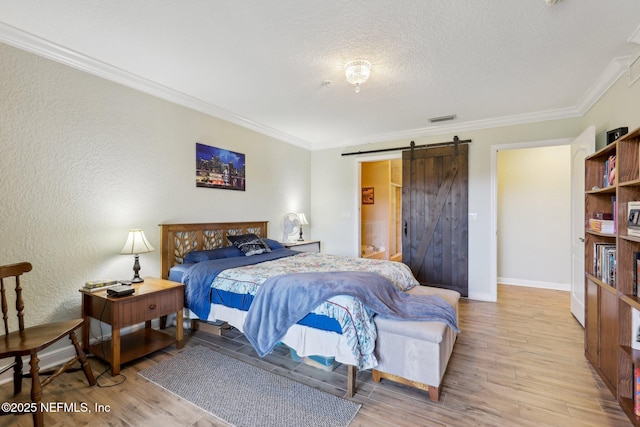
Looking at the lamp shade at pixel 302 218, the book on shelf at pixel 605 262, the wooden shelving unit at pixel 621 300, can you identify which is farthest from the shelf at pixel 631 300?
the lamp shade at pixel 302 218

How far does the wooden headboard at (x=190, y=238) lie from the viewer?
3176 millimetres

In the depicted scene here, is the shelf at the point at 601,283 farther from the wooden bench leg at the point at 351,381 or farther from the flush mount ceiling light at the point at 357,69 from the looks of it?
the flush mount ceiling light at the point at 357,69

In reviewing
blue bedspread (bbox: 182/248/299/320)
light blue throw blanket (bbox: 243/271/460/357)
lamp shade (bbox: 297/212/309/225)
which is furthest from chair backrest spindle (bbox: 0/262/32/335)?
lamp shade (bbox: 297/212/309/225)

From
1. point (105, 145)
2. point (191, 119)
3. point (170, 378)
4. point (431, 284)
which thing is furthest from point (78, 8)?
point (431, 284)

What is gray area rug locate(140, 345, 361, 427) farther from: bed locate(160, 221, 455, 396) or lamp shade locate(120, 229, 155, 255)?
lamp shade locate(120, 229, 155, 255)

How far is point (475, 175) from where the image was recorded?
4.29 metres

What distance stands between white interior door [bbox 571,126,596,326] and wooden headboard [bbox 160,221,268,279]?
13.2ft

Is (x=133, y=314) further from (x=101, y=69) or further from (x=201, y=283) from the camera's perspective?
(x=101, y=69)

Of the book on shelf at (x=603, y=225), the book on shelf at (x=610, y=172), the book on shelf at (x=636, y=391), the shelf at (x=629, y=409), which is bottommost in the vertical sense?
the shelf at (x=629, y=409)

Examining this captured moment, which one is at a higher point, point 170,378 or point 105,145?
point 105,145

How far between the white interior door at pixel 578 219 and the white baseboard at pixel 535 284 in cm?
149

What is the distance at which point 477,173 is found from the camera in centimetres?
428

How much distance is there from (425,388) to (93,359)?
8.74 feet

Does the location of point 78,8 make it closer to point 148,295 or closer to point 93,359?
point 148,295
